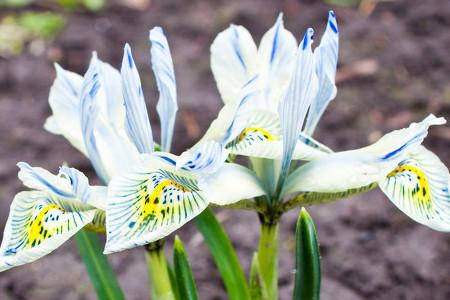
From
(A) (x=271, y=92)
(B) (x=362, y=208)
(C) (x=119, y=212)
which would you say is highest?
(A) (x=271, y=92)

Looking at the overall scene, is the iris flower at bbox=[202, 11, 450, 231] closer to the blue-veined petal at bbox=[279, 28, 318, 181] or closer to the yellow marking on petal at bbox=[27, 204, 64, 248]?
the blue-veined petal at bbox=[279, 28, 318, 181]

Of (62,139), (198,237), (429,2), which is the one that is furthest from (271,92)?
(429,2)

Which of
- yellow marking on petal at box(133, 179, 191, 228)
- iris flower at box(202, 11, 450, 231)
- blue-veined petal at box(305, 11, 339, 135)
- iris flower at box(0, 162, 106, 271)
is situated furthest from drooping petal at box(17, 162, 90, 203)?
blue-veined petal at box(305, 11, 339, 135)

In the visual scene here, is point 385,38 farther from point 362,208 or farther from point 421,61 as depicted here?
point 362,208

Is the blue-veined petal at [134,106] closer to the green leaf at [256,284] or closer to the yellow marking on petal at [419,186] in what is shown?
the green leaf at [256,284]

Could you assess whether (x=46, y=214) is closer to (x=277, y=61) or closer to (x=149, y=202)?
(x=149, y=202)

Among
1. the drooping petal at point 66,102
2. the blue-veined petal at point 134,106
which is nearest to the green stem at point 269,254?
the blue-veined petal at point 134,106
